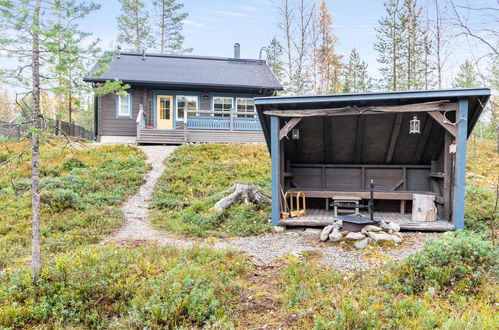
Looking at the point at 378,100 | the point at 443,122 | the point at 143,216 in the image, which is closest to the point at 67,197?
the point at 143,216

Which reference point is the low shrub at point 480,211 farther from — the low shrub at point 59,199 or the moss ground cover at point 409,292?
the low shrub at point 59,199

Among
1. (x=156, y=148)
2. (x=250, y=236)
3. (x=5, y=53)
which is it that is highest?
(x=5, y=53)

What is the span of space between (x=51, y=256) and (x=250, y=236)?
3585mm

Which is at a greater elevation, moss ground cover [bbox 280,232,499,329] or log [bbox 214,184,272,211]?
log [bbox 214,184,272,211]

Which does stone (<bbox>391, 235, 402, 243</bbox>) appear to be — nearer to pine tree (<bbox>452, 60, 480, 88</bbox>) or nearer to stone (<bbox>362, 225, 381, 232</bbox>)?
stone (<bbox>362, 225, 381, 232</bbox>)

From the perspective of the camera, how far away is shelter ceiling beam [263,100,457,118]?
6.08 m

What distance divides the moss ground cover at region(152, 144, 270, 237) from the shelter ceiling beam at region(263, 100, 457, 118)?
2541mm

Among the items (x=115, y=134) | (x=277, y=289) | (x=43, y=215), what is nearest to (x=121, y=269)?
(x=277, y=289)

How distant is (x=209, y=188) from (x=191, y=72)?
9.96 metres

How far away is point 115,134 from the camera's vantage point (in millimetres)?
16141

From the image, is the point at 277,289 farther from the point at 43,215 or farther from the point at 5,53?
the point at 43,215

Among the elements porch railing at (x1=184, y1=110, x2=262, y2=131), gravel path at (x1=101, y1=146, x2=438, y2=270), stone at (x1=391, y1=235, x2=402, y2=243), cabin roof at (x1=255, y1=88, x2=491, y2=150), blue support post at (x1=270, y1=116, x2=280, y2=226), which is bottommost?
gravel path at (x1=101, y1=146, x2=438, y2=270)

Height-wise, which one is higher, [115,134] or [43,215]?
[115,134]

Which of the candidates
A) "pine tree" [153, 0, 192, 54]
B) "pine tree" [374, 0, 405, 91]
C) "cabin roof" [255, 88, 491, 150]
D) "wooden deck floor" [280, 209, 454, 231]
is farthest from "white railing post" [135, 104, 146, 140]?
"pine tree" [374, 0, 405, 91]
